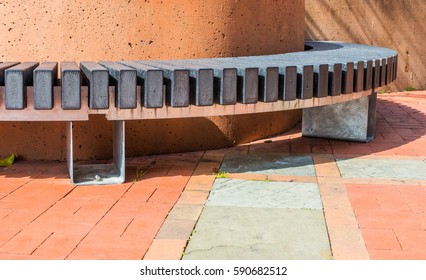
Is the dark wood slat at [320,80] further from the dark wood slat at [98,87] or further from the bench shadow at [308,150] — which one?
the dark wood slat at [98,87]

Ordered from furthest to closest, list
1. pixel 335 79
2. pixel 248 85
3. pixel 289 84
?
pixel 335 79, pixel 289 84, pixel 248 85

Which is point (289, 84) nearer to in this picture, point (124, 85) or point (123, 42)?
point (124, 85)

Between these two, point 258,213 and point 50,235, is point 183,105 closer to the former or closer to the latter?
point 258,213

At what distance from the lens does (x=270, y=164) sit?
15.0 feet

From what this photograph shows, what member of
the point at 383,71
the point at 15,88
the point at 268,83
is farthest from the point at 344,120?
the point at 15,88

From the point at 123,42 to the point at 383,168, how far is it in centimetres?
196

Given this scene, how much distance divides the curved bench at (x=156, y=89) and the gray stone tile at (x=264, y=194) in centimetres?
45

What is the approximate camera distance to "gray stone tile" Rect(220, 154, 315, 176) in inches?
172

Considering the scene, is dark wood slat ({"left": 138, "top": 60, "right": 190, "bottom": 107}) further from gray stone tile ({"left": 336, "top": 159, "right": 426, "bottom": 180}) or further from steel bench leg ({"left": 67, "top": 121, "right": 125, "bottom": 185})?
gray stone tile ({"left": 336, "top": 159, "right": 426, "bottom": 180})

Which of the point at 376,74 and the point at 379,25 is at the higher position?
the point at 379,25

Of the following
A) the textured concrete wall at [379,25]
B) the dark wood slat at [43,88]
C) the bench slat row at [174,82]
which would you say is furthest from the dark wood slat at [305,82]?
the textured concrete wall at [379,25]

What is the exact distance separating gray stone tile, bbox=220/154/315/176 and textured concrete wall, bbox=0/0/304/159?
16.7 inches

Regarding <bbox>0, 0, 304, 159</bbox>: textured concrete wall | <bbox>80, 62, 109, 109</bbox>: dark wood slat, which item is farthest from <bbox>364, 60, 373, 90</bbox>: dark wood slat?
<bbox>80, 62, 109, 109</bbox>: dark wood slat
